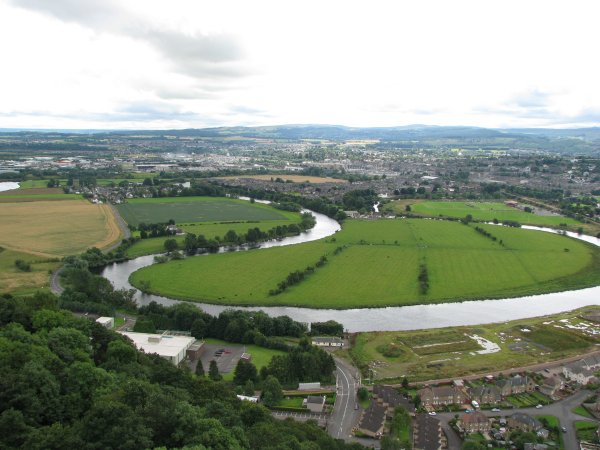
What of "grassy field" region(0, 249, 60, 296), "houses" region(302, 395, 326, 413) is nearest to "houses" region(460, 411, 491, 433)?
"houses" region(302, 395, 326, 413)

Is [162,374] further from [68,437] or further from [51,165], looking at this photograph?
[51,165]

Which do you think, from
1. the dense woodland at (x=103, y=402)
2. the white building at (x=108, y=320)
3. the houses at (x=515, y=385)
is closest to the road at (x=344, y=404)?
the dense woodland at (x=103, y=402)

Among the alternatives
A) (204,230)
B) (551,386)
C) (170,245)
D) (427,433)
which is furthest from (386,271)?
(204,230)

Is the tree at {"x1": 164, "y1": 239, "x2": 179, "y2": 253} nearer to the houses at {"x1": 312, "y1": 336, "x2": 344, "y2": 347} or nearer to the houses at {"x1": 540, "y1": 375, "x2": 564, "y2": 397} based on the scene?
the houses at {"x1": 312, "y1": 336, "x2": 344, "y2": 347}

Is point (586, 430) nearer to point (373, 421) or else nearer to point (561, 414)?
point (561, 414)

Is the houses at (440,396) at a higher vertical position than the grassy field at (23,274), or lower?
higher

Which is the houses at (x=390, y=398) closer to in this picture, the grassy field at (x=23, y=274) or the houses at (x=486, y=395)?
the houses at (x=486, y=395)

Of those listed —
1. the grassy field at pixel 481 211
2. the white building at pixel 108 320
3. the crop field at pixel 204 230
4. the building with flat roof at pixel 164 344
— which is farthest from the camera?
the grassy field at pixel 481 211
